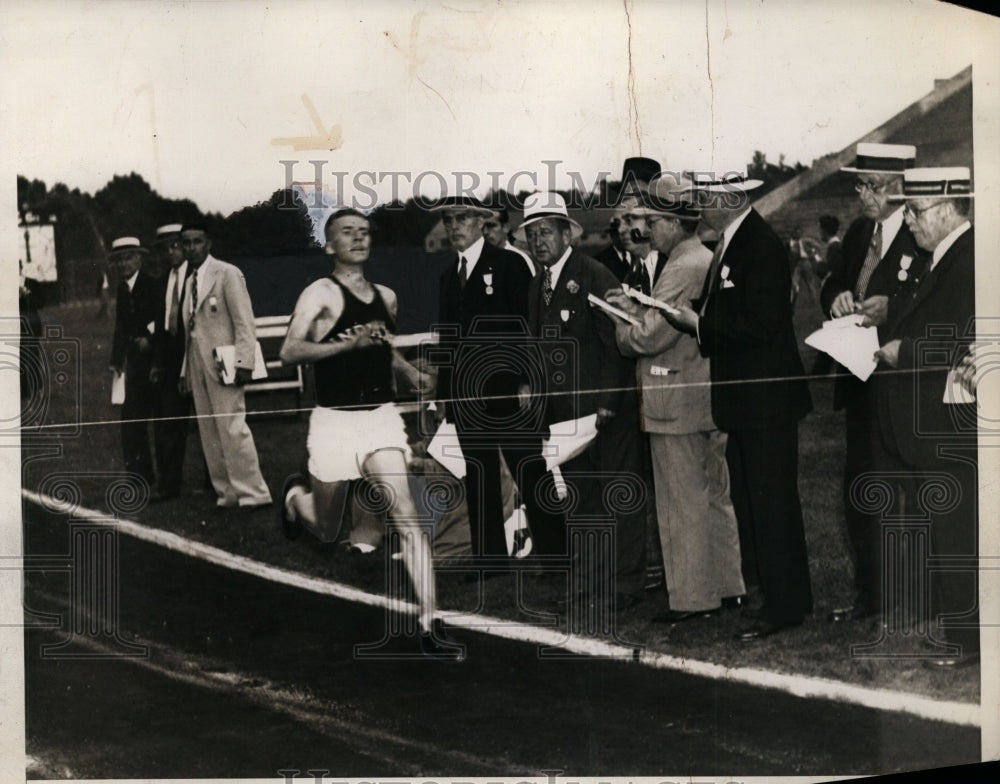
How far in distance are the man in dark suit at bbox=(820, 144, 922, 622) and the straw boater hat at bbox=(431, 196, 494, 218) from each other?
160 cm

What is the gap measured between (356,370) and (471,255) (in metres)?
0.73

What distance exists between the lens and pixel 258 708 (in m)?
5.79

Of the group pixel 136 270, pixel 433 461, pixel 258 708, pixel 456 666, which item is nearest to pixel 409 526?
pixel 433 461

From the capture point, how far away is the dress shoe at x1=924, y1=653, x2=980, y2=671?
6.02m

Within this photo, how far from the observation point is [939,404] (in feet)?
19.7

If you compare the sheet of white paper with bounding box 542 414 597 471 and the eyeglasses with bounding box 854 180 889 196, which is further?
the eyeglasses with bounding box 854 180 889 196

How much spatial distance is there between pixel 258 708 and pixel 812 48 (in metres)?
3.93

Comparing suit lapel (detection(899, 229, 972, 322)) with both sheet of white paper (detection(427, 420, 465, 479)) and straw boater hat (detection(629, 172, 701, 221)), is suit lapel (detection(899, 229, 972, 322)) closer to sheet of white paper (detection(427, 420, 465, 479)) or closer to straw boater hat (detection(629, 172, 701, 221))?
straw boater hat (detection(629, 172, 701, 221))

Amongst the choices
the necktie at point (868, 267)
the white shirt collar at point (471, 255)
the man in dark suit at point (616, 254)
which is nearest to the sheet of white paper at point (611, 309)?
the man in dark suit at point (616, 254)

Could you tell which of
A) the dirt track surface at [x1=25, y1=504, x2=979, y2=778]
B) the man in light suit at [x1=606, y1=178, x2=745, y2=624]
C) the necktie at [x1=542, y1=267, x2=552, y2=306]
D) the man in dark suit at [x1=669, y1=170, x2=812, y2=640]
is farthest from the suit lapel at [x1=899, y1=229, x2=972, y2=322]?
the dirt track surface at [x1=25, y1=504, x2=979, y2=778]

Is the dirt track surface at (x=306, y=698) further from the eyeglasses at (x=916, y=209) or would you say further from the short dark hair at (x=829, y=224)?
the eyeglasses at (x=916, y=209)

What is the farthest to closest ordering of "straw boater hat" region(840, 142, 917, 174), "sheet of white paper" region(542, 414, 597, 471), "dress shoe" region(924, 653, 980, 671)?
1. "dress shoe" region(924, 653, 980, 671)
2. "straw boater hat" region(840, 142, 917, 174)
3. "sheet of white paper" region(542, 414, 597, 471)

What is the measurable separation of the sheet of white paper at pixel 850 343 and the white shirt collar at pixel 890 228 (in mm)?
357

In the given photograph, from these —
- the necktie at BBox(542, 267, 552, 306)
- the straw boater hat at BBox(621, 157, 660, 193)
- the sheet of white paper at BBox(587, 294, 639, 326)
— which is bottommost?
the sheet of white paper at BBox(587, 294, 639, 326)
